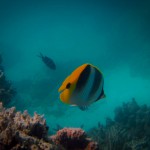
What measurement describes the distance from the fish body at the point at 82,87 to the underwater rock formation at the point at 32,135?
0.56 metres

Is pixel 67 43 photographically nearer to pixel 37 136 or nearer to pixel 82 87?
pixel 37 136

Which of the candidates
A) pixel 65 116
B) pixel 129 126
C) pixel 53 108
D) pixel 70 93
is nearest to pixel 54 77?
pixel 53 108

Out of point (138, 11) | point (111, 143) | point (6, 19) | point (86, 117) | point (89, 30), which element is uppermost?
point (6, 19)

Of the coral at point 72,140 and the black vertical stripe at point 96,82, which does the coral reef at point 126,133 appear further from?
the black vertical stripe at point 96,82

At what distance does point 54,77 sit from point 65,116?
19.7 ft

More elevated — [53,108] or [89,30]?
[89,30]

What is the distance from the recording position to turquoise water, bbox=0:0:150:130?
22.5 meters

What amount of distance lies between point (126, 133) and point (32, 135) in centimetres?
704

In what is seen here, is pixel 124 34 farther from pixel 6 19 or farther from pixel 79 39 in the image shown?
pixel 6 19

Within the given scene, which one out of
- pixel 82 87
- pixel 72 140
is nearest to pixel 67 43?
pixel 72 140

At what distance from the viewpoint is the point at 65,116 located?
2630 centimetres

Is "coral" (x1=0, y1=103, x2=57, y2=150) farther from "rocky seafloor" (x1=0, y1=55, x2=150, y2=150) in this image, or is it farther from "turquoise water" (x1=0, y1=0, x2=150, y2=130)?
"turquoise water" (x1=0, y1=0, x2=150, y2=130)

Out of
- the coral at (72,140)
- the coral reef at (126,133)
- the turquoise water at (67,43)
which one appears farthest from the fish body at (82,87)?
the turquoise water at (67,43)

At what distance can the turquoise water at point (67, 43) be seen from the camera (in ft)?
73.8
